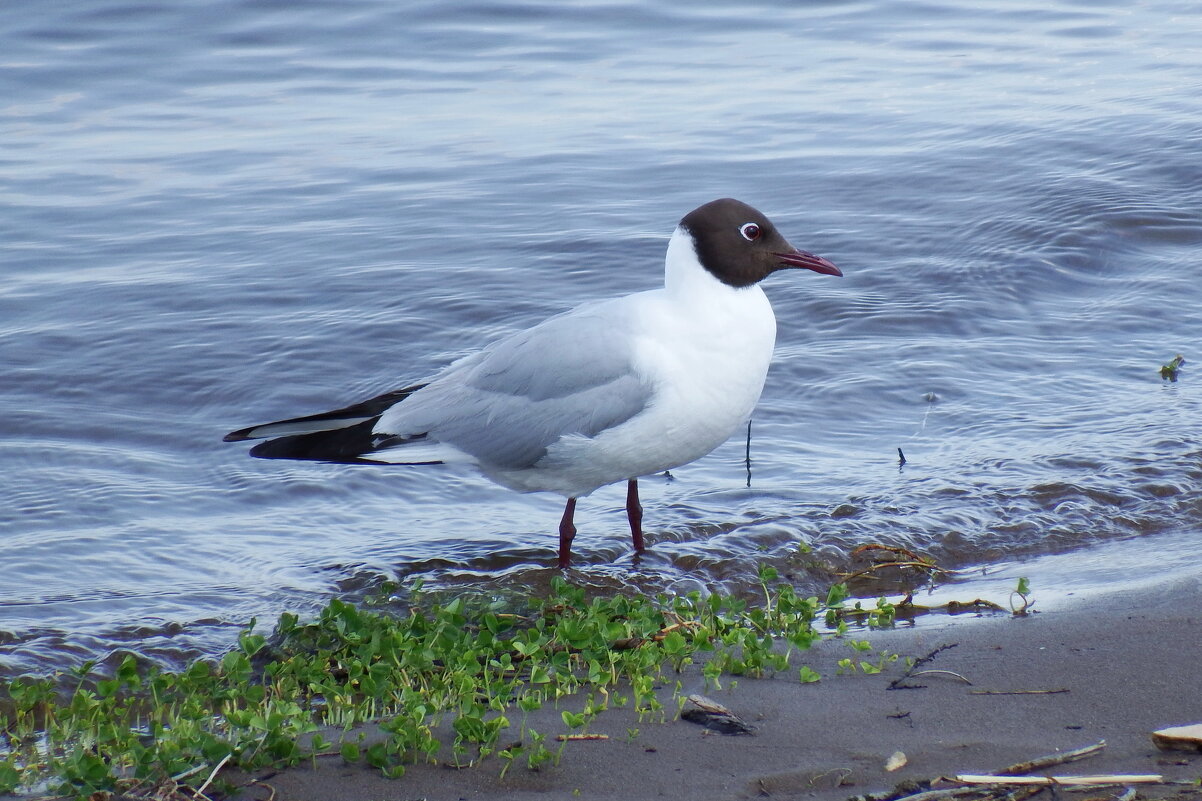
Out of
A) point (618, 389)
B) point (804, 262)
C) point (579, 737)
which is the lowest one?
point (579, 737)

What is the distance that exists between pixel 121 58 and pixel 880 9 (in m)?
8.60

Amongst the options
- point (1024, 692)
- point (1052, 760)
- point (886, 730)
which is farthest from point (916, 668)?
point (1052, 760)

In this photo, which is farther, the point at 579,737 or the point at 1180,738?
the point at 579,737

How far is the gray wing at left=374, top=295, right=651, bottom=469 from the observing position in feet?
17.2

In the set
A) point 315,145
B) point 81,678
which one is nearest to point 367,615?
point 81,678

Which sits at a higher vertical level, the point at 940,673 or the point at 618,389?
the point at 618,389

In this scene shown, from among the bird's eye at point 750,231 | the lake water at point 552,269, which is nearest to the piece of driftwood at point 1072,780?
the lake water at point 552,269

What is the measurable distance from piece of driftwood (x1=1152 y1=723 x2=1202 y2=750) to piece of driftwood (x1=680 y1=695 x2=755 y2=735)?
0.90 m

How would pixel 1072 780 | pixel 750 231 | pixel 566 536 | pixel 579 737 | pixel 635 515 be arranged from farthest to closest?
pixel 635 515 → pixel 566 536 → pixel 750 231 → pixel 579 737 → pixel 1072 780

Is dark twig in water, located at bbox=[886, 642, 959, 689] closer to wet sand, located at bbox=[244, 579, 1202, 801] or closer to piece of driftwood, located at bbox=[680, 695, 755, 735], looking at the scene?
wet sand, located at bbox=[244, 579, 1202, 801]

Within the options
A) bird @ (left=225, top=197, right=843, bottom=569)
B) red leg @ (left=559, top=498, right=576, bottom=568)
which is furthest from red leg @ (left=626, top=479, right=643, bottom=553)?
red leg @ (left=559, top=498, right=576, bottom=568)

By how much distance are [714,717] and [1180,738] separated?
3.40ft

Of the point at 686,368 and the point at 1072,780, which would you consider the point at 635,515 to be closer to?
the point at 686,368

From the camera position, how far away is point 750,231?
5.39m
